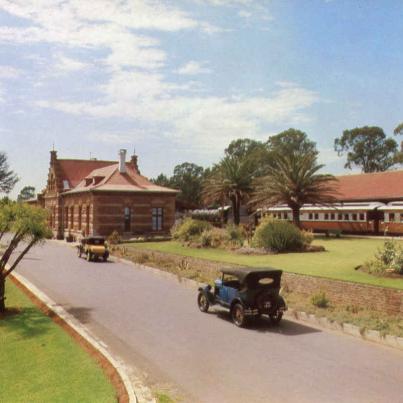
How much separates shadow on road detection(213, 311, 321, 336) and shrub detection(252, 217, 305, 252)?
11.5 m

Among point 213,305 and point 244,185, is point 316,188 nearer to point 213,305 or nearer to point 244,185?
point 244,185

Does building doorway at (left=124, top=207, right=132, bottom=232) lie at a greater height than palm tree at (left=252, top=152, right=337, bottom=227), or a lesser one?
lesser

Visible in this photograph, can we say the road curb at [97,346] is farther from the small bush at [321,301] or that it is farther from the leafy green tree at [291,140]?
the leafy green tree at [291,140]

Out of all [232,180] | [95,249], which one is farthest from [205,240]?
[232,180]

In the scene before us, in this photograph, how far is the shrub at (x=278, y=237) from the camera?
25656 millimetres

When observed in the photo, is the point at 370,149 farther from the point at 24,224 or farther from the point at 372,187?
the point at 24,224

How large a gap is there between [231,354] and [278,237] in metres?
15.5

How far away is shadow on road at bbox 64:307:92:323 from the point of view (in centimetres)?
1411

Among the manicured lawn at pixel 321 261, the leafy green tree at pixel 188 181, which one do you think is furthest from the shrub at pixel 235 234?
Answer: the leafy green tree at pixel 188 181

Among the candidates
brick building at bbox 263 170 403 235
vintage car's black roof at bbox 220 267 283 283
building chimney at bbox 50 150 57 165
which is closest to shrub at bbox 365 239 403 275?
vintage car's black roof at bbox 220 267 283 283

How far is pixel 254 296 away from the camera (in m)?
13.3

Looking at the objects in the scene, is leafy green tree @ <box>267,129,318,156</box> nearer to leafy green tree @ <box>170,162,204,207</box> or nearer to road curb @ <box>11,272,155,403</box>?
leafy green tree @ <box>170,162,204,207</box>

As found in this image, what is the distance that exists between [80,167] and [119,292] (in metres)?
40.6

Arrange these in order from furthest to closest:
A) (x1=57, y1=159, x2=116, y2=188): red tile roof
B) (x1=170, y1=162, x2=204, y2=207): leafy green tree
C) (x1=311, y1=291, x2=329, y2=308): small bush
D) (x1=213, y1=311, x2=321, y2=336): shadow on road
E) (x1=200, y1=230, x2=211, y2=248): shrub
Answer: (x1=170, y1=162, x2=204, y2=207): leafy green tree → (x1=57, y1=159, x2=116, y2=188): red tile roof → (x1=200, y1=230, x2=211, y2=248): shrub → (x1=311, y1=291, x2=329, y2=308): small bush → (x1=213, y1=311, x2=321, y2=336): shadow on road
